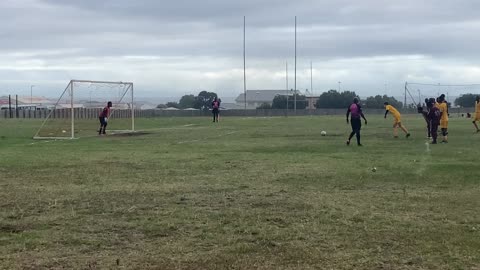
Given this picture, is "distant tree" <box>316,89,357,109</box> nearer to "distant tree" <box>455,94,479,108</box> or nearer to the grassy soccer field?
"distant tree" <box>455,94,479,108</box>

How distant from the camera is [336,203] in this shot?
973 centimetres

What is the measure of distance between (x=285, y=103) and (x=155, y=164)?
75.8 m

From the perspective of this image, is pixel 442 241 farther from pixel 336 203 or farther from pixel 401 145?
pixel 401 145

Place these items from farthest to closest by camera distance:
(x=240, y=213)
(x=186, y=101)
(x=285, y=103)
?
1. (x=186, y=101)
2. (x=285, y=103)
3. (x=240, y=213)

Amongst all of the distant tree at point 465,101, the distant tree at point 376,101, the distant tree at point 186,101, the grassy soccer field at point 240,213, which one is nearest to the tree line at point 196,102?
the distant tree at point 186,101

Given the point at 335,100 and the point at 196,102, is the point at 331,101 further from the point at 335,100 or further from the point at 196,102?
the point at 196,102

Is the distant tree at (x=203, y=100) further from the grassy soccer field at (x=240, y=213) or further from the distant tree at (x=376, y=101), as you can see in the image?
the grassy soccer field at (x=240, y=213)

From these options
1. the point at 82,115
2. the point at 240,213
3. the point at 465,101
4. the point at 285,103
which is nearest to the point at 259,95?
the point at 285,103

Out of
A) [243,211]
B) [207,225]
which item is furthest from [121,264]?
[243,211]

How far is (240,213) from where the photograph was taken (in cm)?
891

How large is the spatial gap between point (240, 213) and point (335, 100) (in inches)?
3411

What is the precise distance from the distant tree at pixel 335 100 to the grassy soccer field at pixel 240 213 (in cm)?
7698

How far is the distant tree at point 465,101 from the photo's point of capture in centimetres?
8269

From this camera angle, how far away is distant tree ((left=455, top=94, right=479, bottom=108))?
271 feet
